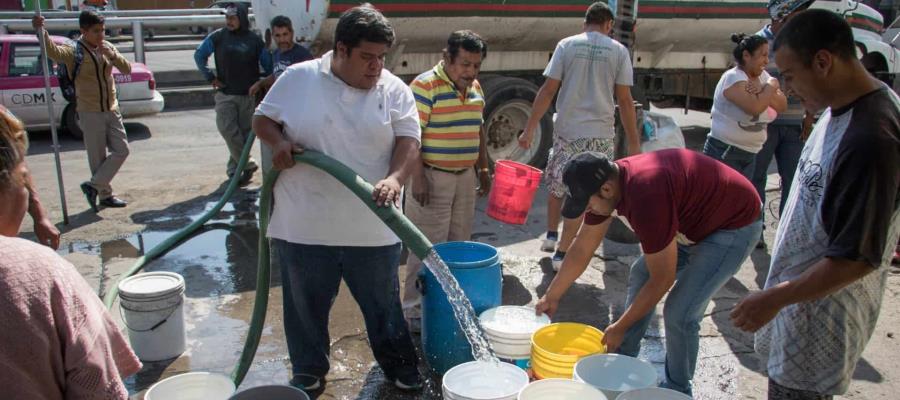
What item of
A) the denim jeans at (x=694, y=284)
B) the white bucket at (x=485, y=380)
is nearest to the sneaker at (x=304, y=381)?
the white bucket at (x=485, y=380)

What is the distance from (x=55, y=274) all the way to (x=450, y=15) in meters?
5.98

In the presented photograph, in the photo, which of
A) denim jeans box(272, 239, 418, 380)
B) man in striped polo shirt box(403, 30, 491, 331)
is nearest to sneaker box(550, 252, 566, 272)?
man in striped polo shirt box(403, 30, 491, 331)

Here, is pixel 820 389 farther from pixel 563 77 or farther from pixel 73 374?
pixel 563 77

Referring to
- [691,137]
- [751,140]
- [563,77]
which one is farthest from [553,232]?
[691,137]

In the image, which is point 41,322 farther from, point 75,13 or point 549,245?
point 75,13

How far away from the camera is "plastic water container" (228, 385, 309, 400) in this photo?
2.69 m

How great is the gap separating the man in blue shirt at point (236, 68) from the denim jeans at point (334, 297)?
420 centimetres

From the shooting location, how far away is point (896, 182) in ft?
6.38

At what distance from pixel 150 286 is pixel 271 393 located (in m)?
1.45

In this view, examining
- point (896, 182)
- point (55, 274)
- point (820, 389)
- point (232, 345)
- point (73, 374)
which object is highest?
point (896, 182)

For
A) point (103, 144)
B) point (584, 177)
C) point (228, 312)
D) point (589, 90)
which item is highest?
point (589, 90)

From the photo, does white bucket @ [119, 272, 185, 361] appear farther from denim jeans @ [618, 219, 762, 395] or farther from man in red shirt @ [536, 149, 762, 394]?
denim jeans @ [618, 219, 762, 395]

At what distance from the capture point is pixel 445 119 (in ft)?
13.4

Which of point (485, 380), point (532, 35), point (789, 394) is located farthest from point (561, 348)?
point (532, 35)
